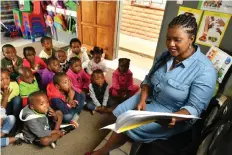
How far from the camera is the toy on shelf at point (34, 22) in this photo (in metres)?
3.44

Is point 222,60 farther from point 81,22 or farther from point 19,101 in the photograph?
point 81,22

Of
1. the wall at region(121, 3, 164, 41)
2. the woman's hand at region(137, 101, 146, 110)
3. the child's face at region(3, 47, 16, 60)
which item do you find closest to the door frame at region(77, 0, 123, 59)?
the child's face at region(3, 47, 16, 60)

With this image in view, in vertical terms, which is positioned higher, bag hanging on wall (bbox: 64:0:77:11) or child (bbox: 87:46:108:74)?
bag hanging on wall (bbox: 64:0:77:11)

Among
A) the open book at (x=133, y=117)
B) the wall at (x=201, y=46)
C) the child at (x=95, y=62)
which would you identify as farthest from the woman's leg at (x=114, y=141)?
the child at (x=95, y=62)

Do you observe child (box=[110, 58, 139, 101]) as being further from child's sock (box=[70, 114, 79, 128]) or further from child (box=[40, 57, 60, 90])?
child (box=[40, 57, 60, 90])

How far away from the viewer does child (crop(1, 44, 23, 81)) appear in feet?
6.42

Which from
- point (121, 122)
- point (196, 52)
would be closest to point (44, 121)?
point (121, 122)

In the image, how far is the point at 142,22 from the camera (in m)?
4.42

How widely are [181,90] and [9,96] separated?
151 cm

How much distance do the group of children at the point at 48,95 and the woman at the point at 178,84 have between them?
61 centimetres

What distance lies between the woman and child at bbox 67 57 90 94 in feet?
3.02

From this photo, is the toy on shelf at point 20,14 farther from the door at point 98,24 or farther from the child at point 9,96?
the child at point 9,96

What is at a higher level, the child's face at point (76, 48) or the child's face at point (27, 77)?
the child's face at point (76, 48)

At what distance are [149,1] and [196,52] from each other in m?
3.53
